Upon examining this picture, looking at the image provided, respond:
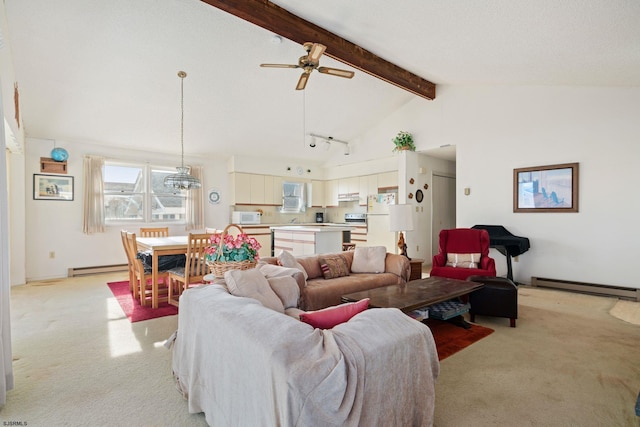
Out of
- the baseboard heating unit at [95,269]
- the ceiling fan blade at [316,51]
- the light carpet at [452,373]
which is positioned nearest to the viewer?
the light carpet at [452,373]

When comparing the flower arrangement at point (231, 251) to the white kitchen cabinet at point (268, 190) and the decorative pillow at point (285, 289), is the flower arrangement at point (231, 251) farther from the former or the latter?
the white kitchen cabinet at point (268, 190)

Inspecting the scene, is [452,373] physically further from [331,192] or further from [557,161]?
[331,192]

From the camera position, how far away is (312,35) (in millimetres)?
3912

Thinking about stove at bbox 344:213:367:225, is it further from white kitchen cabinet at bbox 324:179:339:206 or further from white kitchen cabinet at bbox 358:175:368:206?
white kitchen cabinet at bbox 324:179:339:206

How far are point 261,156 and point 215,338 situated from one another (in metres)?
6.64

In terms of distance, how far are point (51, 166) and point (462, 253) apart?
690cm

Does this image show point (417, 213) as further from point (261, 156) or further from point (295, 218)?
point (261, 156)

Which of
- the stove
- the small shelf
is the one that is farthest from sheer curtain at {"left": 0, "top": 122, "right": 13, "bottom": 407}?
the stove

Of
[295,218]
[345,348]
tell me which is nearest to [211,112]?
[295,218]

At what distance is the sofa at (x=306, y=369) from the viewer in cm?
105

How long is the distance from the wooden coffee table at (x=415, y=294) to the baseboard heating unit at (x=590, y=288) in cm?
250

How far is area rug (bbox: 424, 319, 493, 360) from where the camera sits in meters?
2.69

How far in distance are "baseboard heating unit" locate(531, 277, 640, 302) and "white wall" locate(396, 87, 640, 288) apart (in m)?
0.08

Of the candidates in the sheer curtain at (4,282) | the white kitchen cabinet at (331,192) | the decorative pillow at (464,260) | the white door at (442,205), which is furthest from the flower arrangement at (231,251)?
the white kitchen cabinet at (331,192)
